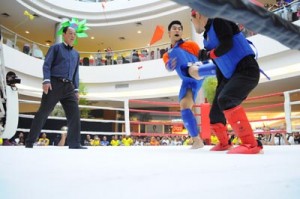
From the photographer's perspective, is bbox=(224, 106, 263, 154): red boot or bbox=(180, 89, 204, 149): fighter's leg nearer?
bbox=(224, 106, 263, 154): red boot

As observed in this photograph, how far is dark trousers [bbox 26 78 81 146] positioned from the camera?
8.41 feet

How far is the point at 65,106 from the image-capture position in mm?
2699

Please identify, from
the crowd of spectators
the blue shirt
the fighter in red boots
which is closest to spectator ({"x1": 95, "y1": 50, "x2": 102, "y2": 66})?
the crowd of spectators

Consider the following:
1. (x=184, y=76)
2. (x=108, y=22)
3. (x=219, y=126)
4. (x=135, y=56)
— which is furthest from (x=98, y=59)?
(x=219, y=126)

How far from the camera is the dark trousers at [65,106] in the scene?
256 cm

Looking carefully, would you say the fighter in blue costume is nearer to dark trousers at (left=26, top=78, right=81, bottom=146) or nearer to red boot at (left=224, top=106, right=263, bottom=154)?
red boot at (left=224, top=106, right=263, bottom=154)

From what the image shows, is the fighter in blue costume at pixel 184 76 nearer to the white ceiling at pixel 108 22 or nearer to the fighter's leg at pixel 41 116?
the fighter's leg at pixel 41 116

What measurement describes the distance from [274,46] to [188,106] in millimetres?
7039

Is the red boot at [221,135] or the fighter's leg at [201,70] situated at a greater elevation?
the fighter's leg at [201,70]

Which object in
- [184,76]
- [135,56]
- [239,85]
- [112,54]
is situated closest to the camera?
[239,85]

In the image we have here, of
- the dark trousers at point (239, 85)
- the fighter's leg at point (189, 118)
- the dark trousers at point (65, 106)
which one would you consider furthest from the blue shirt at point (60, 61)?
the dark trousers at point (239, 85)

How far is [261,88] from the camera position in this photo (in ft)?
34.9

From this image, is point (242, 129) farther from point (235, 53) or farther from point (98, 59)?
point (98, 59)

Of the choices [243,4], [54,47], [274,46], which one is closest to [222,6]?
[243,4]
